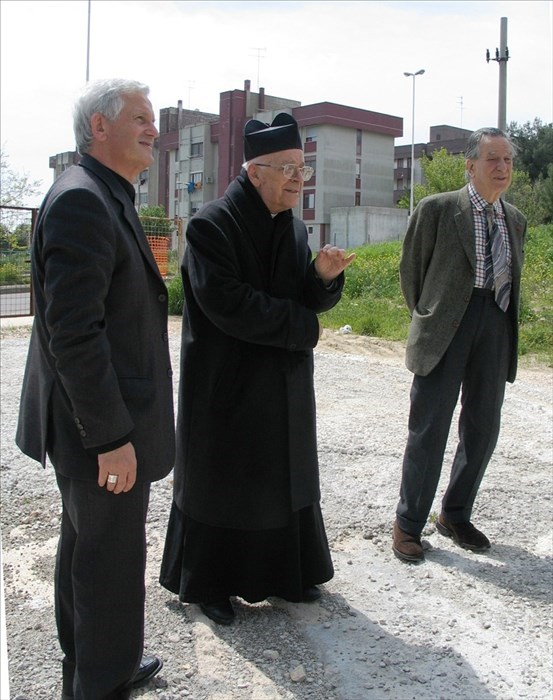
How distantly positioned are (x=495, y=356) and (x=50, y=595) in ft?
8.01

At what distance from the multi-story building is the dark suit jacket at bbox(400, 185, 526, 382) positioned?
197ft

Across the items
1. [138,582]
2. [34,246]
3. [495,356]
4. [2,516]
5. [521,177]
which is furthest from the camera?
[521,177]

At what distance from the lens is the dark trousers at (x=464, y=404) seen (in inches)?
149

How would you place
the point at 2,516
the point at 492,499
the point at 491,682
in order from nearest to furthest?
the point at 491,682
the point at 2,516
the point at 492,499

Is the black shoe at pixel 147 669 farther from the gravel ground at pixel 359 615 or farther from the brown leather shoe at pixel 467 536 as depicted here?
the brown leather shoe at pixel 467 536

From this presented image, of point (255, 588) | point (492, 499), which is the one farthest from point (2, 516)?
point (492, 499)

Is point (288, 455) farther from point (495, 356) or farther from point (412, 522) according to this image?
Result: point (495, 356)

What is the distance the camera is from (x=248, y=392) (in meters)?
3.04

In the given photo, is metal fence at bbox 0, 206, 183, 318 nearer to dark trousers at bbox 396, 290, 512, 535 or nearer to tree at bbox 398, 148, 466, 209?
dark trousers at bbox 396, 290, 512, 535

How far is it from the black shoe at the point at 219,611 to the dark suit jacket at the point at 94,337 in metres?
0.99

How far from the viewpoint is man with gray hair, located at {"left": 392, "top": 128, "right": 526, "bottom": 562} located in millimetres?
3750

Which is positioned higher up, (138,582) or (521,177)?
(521,177)

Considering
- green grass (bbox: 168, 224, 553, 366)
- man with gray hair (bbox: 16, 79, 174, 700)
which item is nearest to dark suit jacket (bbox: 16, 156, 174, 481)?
man with gray hair (bbox: 16, 79, 174, 700)

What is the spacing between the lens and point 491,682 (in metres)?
2.77
